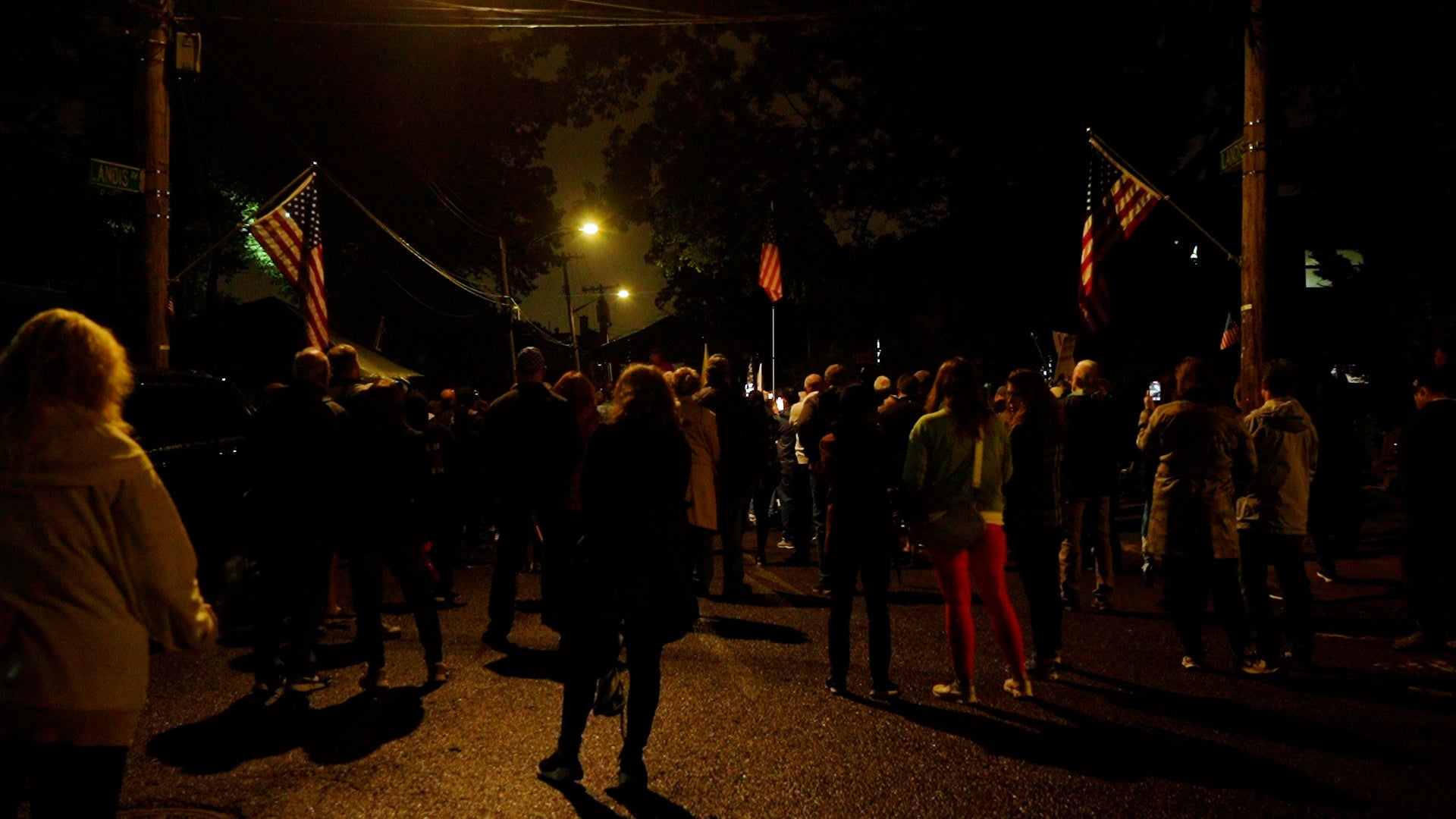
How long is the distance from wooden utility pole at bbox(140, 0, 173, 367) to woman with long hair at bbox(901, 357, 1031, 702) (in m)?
9.37

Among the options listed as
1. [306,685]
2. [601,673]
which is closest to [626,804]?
[601,673]

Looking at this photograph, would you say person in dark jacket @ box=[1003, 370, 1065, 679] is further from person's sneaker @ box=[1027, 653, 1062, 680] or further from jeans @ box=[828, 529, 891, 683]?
jeans @ box=[828, 529, 891, 683]

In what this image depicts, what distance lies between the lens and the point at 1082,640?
8.15 m

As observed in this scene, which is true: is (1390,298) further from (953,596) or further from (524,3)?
(524,3)

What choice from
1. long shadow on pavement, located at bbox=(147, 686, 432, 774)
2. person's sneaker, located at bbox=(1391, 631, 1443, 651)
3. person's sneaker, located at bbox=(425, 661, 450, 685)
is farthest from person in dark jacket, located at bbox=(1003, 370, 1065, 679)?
long shadow on pavement, located at bbox=(147, 686, 432, 774)

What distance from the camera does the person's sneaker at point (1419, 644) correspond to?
786cm

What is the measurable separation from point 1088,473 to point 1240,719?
3239 millimetres

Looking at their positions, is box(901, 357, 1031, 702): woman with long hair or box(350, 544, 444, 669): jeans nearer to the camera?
box(901, 357, 1031, 702): woman with long hair

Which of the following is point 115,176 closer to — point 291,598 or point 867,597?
point 291,598

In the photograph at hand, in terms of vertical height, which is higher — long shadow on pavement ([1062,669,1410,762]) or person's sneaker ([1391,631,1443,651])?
person's sneaker ([1391,631,1443,651])

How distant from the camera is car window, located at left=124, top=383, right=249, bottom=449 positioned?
26.0 feet

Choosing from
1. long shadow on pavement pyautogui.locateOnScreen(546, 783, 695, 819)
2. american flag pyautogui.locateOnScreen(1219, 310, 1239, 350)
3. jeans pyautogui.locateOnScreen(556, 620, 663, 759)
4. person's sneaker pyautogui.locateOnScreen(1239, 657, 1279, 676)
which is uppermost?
american flag pyautogui.locateOnScreen(1219, 310, 1239, 350)

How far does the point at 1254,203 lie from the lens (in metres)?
11.5

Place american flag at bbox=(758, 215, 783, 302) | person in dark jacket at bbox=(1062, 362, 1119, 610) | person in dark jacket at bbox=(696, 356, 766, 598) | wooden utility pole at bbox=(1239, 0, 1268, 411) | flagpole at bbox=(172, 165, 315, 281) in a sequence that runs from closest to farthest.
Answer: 1. person in dark jacket at bbox=(1062, 362, 1119, 610)
2. person in dark jacket at bbox=(696, 356, 766, 598)
3. wooden utility pole at bbox=(1239, 0, 1268, 411)
4. flagpole at bbox=(172, 165, 315, 281)
5. american flag at bbox=(758, 215, 783, 302)
